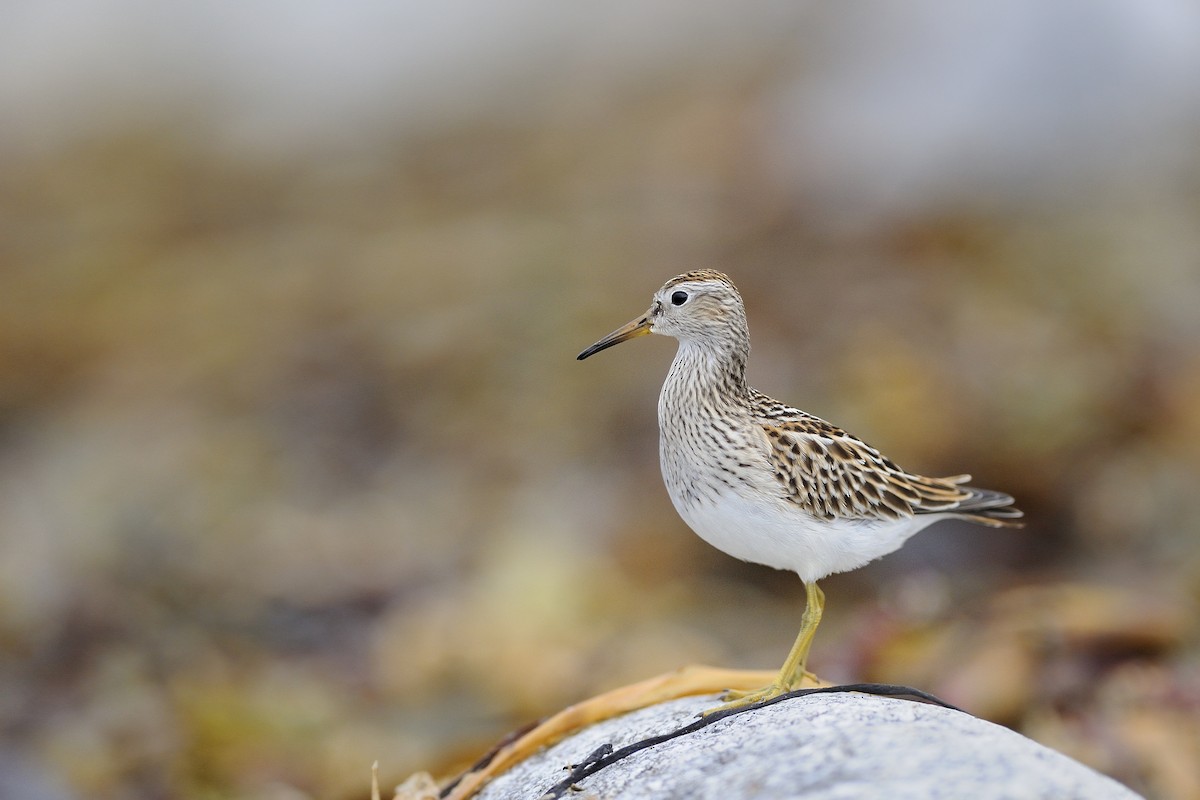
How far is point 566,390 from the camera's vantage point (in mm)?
9484

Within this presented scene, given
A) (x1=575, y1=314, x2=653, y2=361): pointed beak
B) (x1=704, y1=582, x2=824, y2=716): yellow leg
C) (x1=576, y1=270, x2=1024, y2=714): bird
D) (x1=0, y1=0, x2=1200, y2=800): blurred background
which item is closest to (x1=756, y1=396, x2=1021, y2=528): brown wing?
(x1=576, y1=270, x2=1024, y2=714): bird

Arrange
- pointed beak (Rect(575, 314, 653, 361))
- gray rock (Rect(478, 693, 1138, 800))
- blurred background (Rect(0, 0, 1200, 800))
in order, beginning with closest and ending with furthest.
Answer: gray rock (Rect(478, 693, 1138, 800))
pointed beak (Rect(575, 314, 653, 361))
blurred background (Rect(0, 0, 1200, 800))

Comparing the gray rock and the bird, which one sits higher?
the bird

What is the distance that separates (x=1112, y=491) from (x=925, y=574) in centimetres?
152

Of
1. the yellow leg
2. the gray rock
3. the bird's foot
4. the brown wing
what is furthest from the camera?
the brown wing

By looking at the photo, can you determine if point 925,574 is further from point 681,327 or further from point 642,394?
point 681,327

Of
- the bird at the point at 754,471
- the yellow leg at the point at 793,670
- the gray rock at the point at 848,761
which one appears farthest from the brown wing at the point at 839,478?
the gray rock at the point at 848,761

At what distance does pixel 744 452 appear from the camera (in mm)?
3754

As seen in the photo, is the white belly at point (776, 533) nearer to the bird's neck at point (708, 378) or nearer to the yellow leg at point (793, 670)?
the yellow leg at point (793, 670)

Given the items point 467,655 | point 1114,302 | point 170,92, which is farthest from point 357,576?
point 170,92

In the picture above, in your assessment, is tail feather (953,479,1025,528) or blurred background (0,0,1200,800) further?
blurred background (0,0,1200,800)

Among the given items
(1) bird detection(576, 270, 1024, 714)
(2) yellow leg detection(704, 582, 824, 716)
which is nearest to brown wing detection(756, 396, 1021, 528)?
(1) bird detection(576, 270, 1024, 714)

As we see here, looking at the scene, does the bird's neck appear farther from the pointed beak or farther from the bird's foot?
the bird's foot

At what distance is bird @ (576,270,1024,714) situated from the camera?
3729mm
